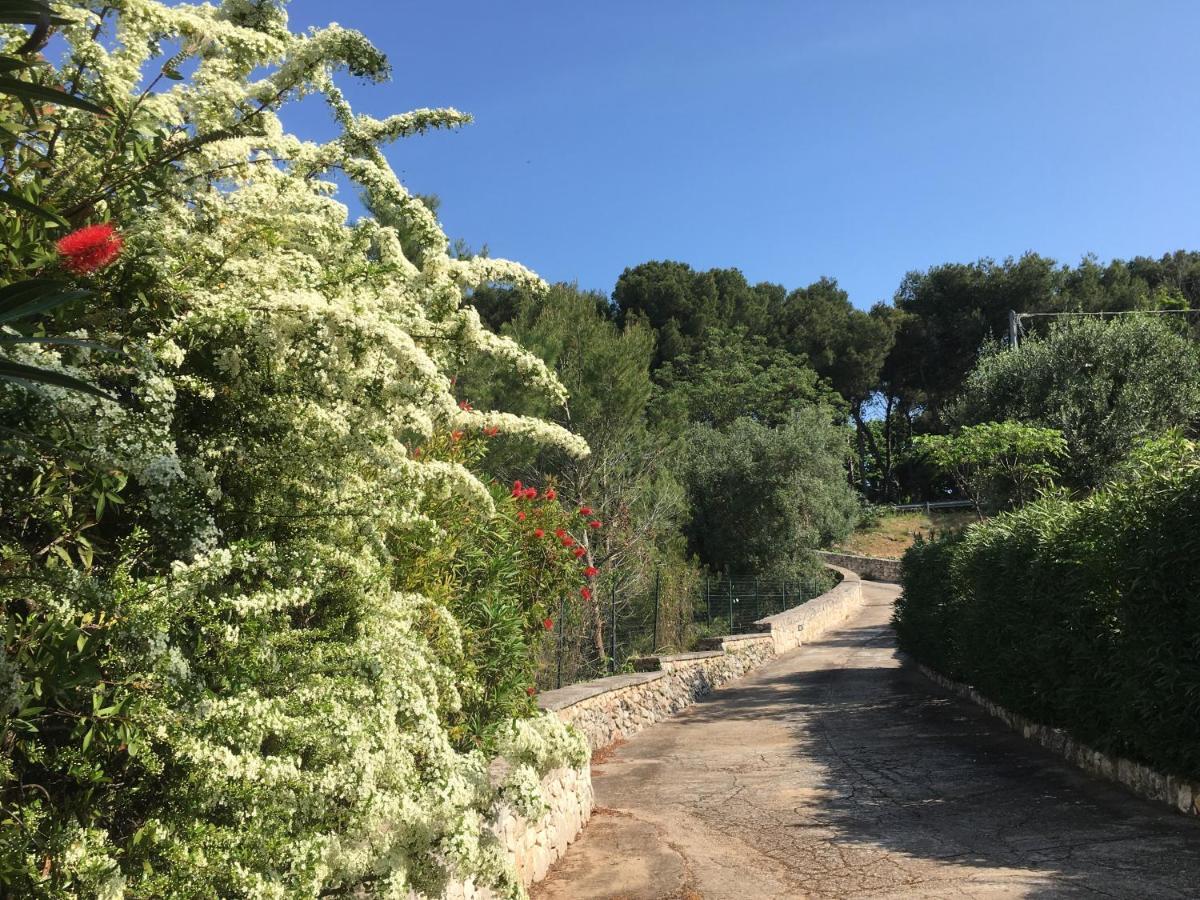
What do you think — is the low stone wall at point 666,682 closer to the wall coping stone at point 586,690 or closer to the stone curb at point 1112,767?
the wall coping stone at point 586,690

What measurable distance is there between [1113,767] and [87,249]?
28.6ft

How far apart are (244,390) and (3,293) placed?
1.08 m

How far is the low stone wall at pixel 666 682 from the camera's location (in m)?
10.2

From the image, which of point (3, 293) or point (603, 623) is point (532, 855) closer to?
point (3, 293)

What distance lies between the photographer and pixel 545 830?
6.36 m

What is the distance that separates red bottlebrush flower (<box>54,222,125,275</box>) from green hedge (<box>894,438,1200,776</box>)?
688 centimetres

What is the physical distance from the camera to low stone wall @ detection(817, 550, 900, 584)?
3969cm


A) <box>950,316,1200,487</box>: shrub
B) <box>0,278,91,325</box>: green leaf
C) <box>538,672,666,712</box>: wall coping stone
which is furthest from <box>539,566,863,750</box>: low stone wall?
<box>950,316,1200,487</box>: shrub

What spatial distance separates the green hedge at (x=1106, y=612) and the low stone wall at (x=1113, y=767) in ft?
0.39

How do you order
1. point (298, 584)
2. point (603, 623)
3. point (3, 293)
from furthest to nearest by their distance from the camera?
1. point (603, 623)
2. point (298, 584)
3. point (3, 293)

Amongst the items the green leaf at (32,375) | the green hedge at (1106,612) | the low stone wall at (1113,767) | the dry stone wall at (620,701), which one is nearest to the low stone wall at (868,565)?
the dry stone wall at (620,701)

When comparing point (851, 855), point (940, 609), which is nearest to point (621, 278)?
point (940, 609)

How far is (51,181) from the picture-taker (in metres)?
2.92

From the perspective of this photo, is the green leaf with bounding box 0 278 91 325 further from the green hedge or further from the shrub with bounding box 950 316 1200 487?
the shrub with bounding box 950 316 1200 487
